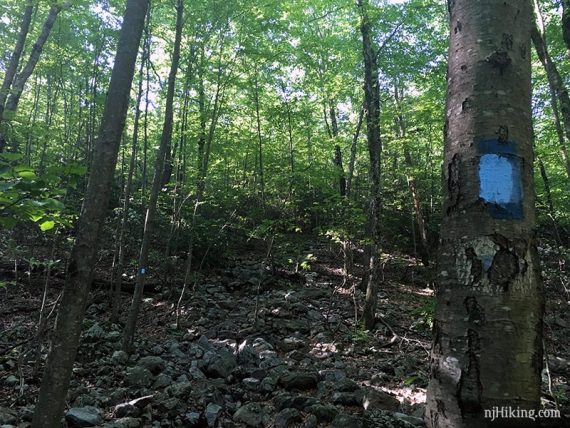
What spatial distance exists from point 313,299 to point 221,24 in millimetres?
7251

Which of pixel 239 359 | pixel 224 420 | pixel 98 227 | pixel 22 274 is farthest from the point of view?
pixel 22 274

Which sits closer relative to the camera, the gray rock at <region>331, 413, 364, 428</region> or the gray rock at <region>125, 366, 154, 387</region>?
the gray rock at <region>331, 413, 364, 428</region>

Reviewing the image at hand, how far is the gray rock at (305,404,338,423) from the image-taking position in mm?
4660

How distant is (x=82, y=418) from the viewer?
4289mm

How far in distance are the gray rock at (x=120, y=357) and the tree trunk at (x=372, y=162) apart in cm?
471

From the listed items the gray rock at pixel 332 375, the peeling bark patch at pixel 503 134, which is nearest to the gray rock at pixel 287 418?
the gray rock at pixel 332 375

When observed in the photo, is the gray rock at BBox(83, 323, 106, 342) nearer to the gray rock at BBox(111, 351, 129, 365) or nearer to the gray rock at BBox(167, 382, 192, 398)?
the gray rock at BBox(111, 351, 129, 365)

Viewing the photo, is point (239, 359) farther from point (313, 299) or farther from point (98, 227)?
point (98, 227)

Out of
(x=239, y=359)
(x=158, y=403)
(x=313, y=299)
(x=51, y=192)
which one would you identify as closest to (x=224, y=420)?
(x=158, y=403)

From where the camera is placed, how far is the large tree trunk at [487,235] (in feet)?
3.79

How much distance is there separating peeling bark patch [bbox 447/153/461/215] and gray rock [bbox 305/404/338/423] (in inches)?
162

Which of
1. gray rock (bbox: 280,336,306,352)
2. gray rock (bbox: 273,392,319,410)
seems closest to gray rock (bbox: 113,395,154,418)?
gray rock (bbox: 273,392,319,410)

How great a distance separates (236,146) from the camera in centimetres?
1194

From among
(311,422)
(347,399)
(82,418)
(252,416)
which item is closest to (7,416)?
Result: (82,418)
